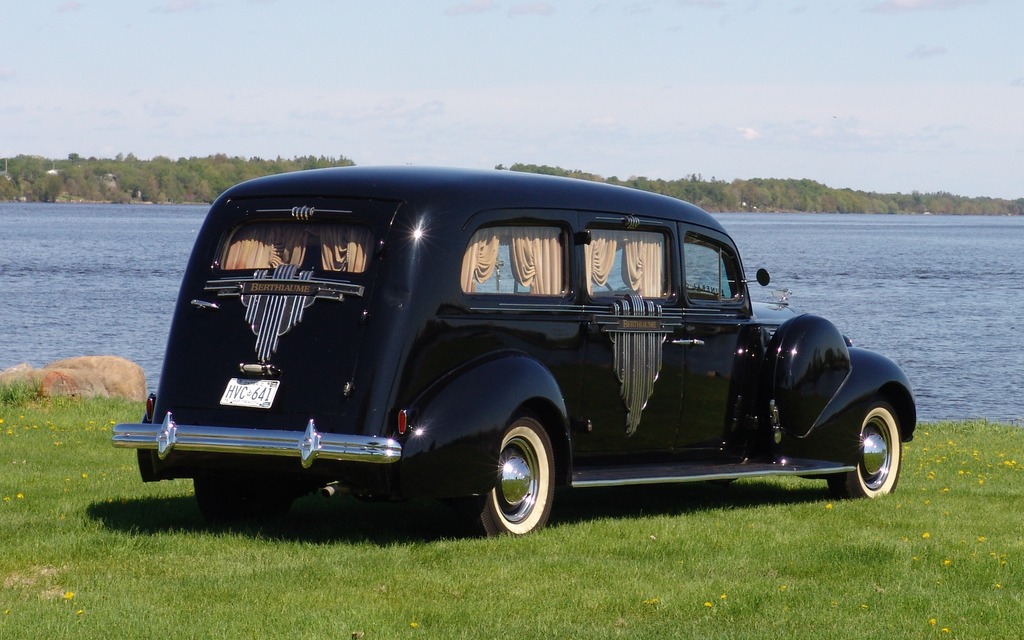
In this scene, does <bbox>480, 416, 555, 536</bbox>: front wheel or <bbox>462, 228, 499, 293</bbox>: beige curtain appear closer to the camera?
<bbox>480, 416, 555, 536</bbox>: front wheel

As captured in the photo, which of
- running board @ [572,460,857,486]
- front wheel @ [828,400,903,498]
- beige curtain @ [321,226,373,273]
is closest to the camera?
beige curtain @ [321,226,373,273]

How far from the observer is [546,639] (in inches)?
236

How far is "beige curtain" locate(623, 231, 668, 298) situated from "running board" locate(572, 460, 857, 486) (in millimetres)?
1168

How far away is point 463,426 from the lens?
7.90 meters

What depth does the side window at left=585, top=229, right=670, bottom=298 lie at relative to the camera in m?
9.23

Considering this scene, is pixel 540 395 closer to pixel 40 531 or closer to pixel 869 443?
pixel 40 531

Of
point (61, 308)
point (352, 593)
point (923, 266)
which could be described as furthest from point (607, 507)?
point (923, 266)

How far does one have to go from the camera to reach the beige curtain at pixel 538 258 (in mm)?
8750

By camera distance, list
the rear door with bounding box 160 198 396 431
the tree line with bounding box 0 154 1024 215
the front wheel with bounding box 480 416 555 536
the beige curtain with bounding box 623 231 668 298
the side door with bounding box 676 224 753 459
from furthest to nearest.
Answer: the tree line with bounding box 0 154 1024 215 → the side door with bounding box 676 224 753 459 → the beige curtain with bounding box 623 231 668 298 → the front wheel with bounding box 480 416 555 536 → the rear door with bounding box 160 198 396 431

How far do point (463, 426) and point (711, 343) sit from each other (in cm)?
268

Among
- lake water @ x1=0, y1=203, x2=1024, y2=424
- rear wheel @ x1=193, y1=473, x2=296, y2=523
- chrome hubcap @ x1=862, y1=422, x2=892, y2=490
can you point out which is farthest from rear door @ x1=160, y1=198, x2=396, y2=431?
lake water @ x1=0, y1=203, x2=1024, y2=424

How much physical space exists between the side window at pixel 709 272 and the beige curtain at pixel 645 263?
27 cm

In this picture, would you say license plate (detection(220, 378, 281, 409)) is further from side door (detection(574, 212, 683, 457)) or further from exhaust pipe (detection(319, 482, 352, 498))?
side door (detection(574, 212, 683, 457))

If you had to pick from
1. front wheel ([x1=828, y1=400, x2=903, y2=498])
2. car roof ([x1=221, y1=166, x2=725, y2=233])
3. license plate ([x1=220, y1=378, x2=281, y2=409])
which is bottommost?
front wheel ([x1=828, y1=400, x2=903, y2=498])
